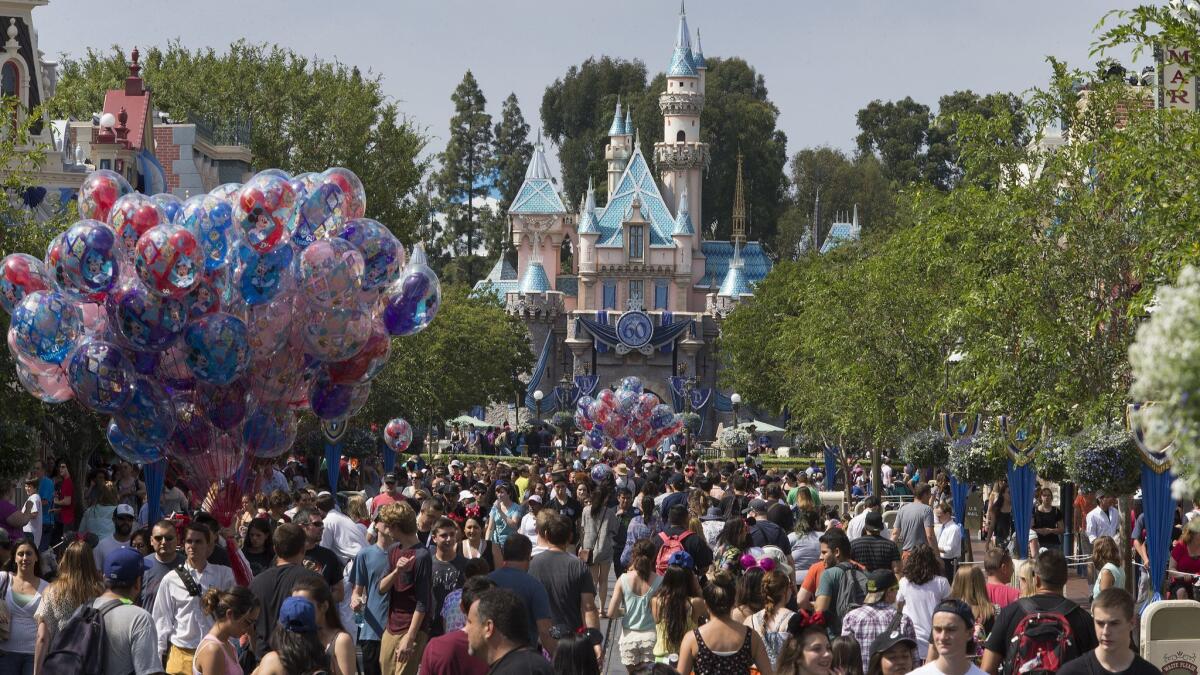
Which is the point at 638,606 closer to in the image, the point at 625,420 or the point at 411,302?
the point at 411,302

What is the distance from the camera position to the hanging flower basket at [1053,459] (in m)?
18.4

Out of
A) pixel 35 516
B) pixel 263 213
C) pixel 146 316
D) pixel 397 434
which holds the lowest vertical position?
pixel 397 434

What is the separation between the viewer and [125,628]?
905 centimetres

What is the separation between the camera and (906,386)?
33.4m

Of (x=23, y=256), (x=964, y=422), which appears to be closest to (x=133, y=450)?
(x=23, y=256)

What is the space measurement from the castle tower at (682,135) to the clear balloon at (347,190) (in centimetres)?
8752

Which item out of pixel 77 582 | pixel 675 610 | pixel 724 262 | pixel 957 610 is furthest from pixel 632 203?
pixel 957 610

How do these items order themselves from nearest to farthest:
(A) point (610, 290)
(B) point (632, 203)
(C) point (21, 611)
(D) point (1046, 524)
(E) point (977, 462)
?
1. (C) point (21, 611)
2. (D) point (1046, 524)
3. (E) point (977, 462)
4. (A) point (610, 290)
5. (B) point (632, 203)

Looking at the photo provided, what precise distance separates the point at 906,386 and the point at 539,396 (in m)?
41.9

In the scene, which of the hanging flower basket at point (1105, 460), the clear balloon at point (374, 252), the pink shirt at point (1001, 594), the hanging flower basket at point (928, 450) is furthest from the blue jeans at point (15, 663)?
the hanging flower basket at point (928, 450)

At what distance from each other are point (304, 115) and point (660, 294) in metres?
48.8

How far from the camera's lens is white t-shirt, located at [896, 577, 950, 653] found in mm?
11391

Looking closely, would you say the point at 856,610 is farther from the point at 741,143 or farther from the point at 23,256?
the point at 741,143

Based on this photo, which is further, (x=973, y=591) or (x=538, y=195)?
(x=538, y=195)
